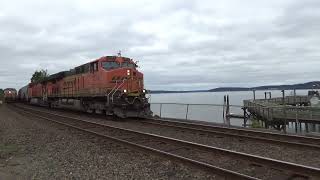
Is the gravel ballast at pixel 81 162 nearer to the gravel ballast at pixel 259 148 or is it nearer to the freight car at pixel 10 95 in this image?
the gravel ballast at pixel 259 148

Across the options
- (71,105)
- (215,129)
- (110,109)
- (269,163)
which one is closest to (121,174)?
(269,163)

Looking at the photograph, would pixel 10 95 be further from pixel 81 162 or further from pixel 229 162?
pixel 229 162

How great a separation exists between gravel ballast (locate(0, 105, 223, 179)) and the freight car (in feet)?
224

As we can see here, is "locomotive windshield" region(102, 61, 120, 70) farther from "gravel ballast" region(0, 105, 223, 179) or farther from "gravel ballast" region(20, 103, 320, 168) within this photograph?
"gravel ballast" region(0, 105, 223, 179)

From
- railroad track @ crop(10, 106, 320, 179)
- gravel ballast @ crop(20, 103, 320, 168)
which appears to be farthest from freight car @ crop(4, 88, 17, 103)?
railroad track @ crop(10, 106, 320, 179)

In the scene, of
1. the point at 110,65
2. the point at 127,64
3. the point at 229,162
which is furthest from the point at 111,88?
the point at 229,162

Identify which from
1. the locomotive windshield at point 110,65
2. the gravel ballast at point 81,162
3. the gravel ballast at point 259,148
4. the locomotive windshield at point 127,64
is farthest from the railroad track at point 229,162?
the locomotive windshield at point 127,64

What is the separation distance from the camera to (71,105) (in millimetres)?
29922

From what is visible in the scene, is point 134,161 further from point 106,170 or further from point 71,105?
point 71,105

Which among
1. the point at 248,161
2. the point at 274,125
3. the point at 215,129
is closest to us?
the point at 248,161

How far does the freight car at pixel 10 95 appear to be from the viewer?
79625mm

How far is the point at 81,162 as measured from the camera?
411 inches

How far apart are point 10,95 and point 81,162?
2946 inches

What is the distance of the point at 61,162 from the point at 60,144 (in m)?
3.51
